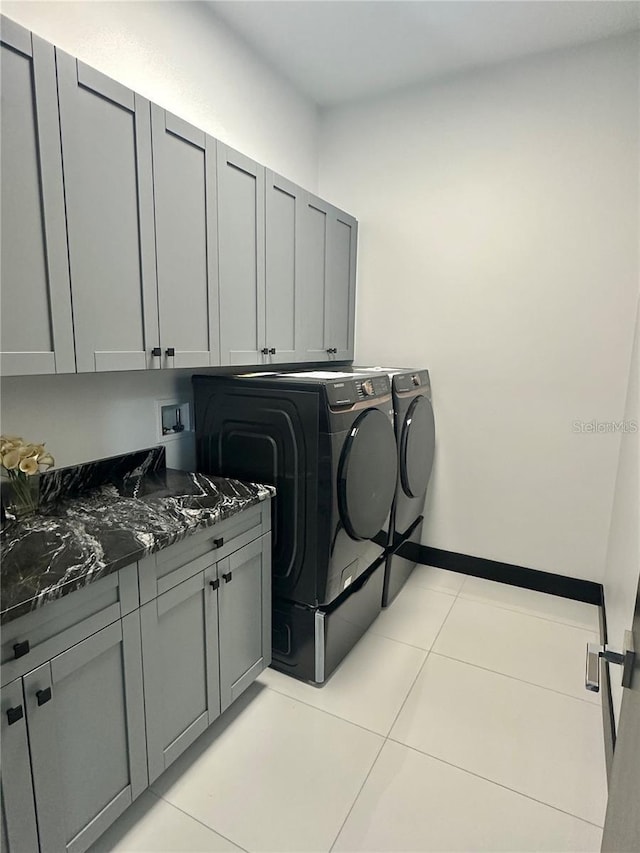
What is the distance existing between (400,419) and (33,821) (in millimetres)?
1977

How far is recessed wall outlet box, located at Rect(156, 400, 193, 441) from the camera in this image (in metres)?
2.10

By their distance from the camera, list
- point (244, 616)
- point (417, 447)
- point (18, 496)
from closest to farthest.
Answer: point (18, 496)
point (244, 616)
point (417, 447)

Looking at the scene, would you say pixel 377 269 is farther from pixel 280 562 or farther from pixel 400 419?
pixel 280 562

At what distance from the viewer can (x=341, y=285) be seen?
2.86 m

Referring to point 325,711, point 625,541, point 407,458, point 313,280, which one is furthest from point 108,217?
point 625,541

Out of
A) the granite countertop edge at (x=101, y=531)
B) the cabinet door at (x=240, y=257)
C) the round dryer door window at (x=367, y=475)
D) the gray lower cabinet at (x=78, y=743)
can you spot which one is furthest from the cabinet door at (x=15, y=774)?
the cabinet door at (x=240, y=257)

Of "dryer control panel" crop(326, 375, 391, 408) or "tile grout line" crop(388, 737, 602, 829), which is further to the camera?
"dryer control panel" crop(326, 375, 391, 408)

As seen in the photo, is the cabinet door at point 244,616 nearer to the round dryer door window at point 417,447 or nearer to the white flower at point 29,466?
the white flower at point 29,466

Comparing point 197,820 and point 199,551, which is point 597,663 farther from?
point 197,820

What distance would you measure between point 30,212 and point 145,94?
1036mm

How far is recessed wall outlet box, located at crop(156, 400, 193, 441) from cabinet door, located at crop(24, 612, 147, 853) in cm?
99

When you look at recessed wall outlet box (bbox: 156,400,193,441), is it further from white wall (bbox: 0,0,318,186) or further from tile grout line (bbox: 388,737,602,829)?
tile grout line (bbox: 388,737,602,829)

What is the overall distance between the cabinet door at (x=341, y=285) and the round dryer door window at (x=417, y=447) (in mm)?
644

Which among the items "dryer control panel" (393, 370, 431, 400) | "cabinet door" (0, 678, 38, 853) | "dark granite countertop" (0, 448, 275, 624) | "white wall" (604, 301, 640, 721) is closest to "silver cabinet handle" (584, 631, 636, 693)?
"white wall" (604, 301, 640, 721)
